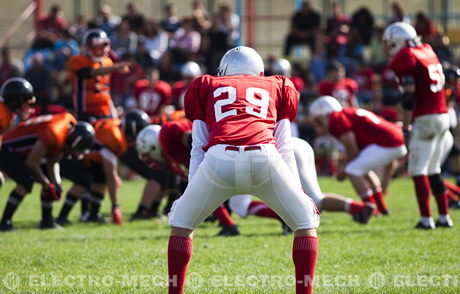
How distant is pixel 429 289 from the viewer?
5094 mm

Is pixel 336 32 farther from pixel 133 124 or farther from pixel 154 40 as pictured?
pixel 133 124

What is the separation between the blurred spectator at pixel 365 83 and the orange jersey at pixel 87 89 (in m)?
7.49

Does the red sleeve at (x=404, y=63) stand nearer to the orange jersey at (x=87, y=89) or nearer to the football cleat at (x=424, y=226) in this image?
the football cleat at (x=424, y=226)

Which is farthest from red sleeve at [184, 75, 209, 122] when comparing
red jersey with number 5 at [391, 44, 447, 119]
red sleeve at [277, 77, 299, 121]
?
red jersey with number 5 at [391, 44, 447, 119]

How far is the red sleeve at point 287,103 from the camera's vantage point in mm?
4754

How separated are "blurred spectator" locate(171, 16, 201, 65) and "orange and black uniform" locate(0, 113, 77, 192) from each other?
26.4 feet

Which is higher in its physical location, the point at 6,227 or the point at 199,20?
the point at 199,20

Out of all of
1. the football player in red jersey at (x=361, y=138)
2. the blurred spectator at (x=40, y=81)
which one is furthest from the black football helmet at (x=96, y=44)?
the blurred spectator at (x=40, y=81)

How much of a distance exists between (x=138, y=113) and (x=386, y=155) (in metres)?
3.03

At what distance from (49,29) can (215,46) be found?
4590mm

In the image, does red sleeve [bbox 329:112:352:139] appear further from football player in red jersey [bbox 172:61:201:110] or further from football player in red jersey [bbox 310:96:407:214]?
football player in red jersey [bbox 172:61:201:110]

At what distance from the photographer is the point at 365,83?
16.4m

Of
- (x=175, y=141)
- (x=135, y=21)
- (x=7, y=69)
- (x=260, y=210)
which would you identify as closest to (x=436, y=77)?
(x=260, y=210)

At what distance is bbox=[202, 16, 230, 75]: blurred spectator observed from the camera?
16141 millimetres
